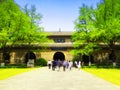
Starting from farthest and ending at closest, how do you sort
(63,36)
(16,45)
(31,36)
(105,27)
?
1. (63,36)
2. (16,45)
3. (31,36)
4. (105,27)

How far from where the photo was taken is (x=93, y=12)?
56406 millimetres

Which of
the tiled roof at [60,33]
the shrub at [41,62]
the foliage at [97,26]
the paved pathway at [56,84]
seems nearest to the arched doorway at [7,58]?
the shrub at [41,62]

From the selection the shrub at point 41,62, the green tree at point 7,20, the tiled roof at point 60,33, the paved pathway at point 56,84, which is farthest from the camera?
the tiled roof at point 60,33

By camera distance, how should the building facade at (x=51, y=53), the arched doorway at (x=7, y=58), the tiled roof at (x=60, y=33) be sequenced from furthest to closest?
the tiled roof at (x=60, y=33)
the arched doorway at (x=7, y=58)
the building facade at (x=51, y=53)

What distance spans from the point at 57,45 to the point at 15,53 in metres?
8.34

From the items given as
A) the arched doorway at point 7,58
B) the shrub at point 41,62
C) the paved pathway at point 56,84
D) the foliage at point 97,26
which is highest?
the foliage at point 97,26

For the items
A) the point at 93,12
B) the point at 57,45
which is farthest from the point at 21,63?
the point at 93,12

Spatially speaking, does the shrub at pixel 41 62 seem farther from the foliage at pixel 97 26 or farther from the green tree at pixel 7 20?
the green tree at pixel 7 20

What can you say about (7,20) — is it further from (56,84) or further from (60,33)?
(56,84)

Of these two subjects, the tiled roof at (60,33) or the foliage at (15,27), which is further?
the tiled roof at (60,33)

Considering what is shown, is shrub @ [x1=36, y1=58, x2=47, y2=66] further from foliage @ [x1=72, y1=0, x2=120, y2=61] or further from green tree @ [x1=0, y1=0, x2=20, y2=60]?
green tree @ [x1=0, y1=0, x2=20, y2=60]

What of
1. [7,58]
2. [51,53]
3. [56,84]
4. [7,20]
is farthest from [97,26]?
[56,84]

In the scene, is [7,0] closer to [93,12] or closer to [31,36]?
[31,36]

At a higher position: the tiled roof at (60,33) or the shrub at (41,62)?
the tiled roof at (60,33)
